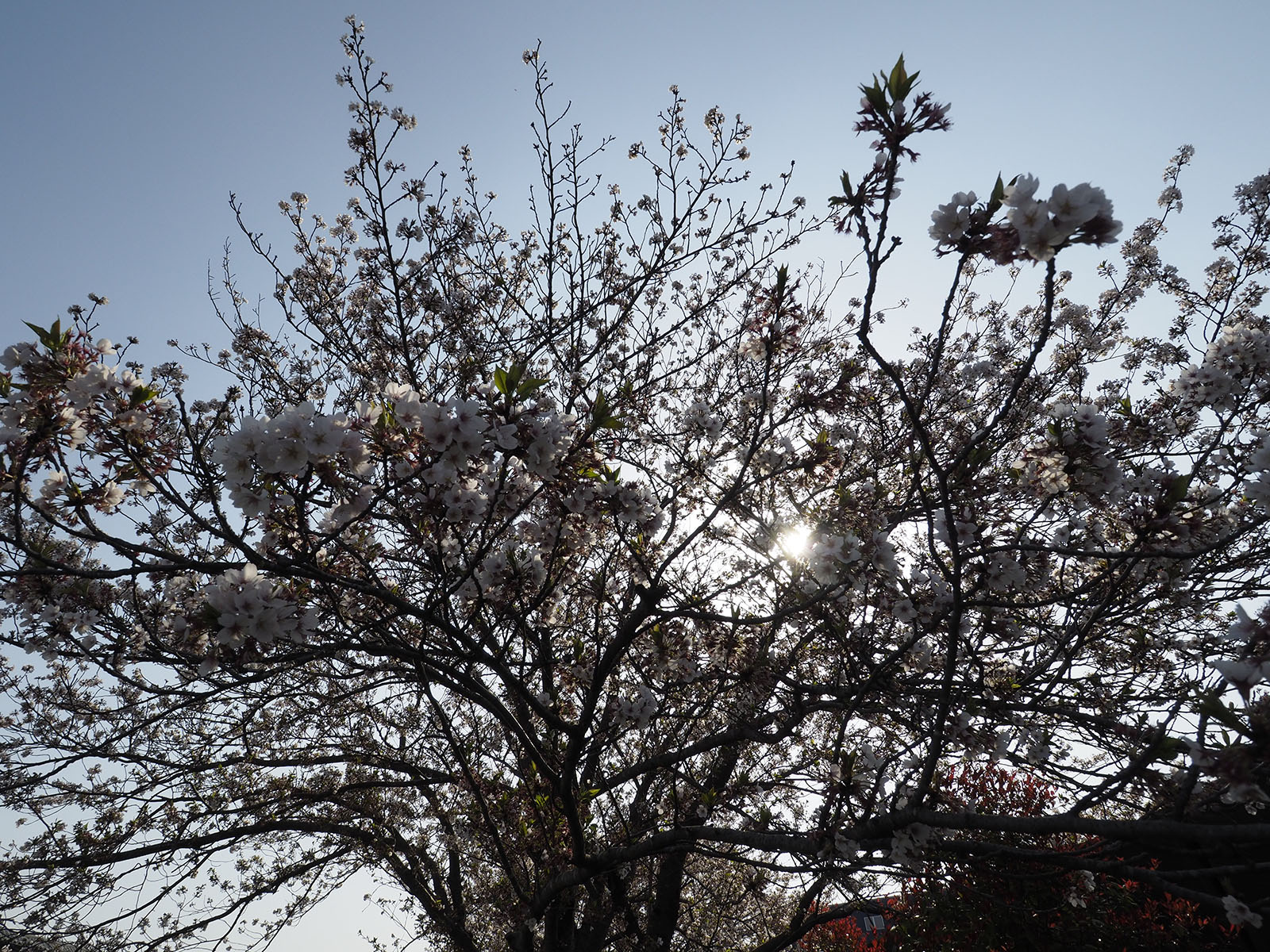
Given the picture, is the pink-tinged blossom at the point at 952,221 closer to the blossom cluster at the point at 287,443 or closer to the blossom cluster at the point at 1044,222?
the blossom cluster at the point at 1044,222

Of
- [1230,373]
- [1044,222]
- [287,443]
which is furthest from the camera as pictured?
[1230,373]

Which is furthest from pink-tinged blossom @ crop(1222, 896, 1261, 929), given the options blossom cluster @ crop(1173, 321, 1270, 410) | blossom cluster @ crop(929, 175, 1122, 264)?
blossom cluster @ crop(1173, 321, 1270, 410)

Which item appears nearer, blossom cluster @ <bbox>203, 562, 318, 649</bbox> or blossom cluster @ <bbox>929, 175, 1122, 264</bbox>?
blossom cluster @ <bbox>929, 175, 1122, 264</bbox>

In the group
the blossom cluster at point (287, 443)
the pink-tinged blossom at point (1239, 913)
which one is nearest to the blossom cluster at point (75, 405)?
the blossom cluster at point (287, 443)

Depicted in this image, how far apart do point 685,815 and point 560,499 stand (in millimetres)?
3017

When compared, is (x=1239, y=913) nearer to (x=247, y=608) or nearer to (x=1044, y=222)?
(x=1044, y=222)

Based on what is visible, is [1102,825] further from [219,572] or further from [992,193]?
[219,572]

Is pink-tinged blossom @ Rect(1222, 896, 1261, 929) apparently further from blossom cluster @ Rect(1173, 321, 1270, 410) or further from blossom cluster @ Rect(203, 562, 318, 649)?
blossom cluster @ Rect(203, 562, 318, 649)

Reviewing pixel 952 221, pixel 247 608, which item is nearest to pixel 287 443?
pixel 247 608

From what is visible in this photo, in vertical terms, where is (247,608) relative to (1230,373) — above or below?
below

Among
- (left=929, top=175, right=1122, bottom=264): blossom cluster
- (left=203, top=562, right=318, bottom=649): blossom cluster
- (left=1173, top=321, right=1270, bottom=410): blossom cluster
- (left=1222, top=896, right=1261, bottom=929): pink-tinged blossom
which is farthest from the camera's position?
(left=1173, top=321, right=1270, bottom=410): blossom cluster

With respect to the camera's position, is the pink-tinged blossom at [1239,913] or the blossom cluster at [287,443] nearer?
the pink-tinged blossom at [1239,913]

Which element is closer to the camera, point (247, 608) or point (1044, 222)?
point (1044, 222)

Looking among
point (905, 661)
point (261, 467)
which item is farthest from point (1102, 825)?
point (261, 467)
